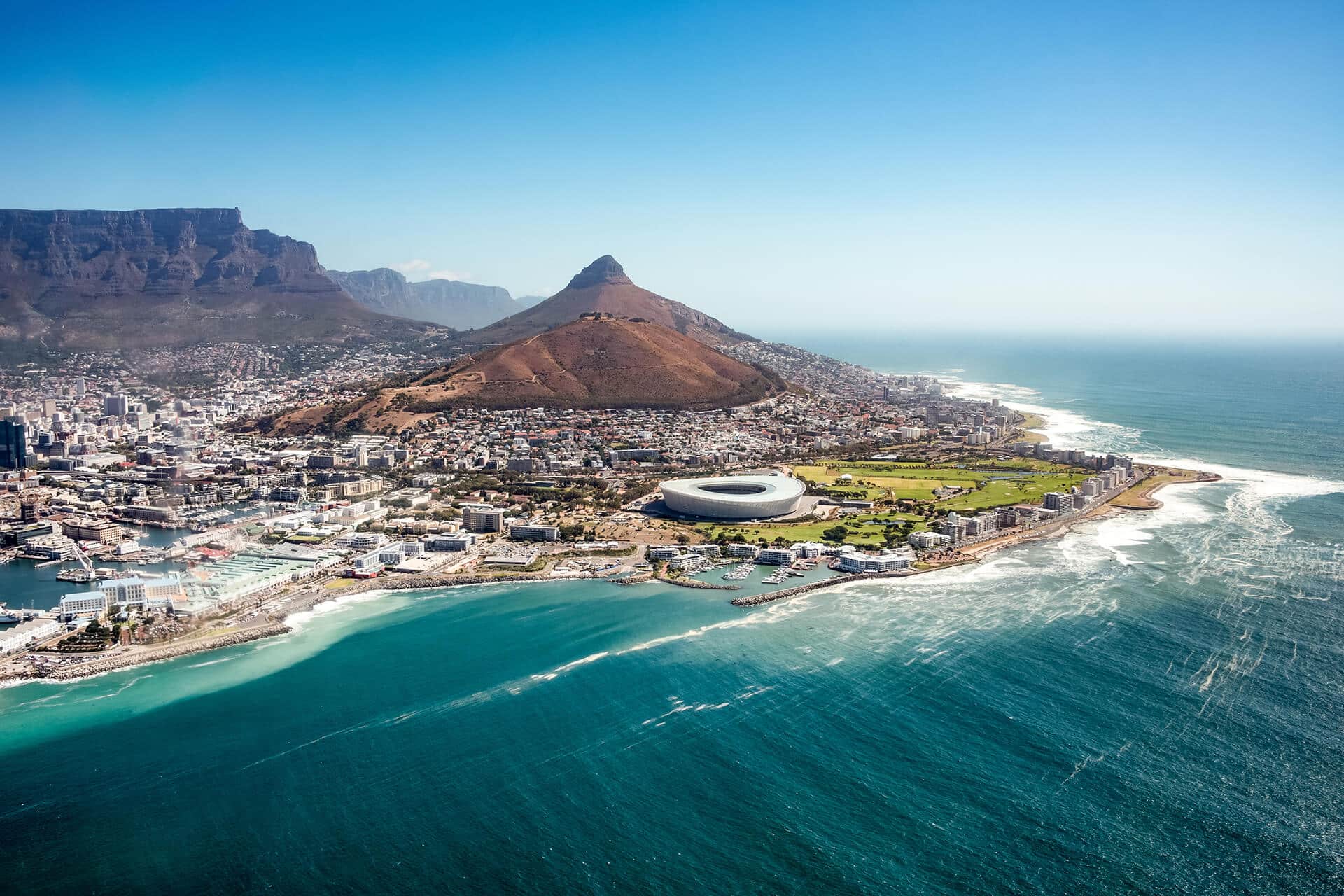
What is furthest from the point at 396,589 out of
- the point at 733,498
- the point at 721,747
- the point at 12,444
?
the point at 12,444

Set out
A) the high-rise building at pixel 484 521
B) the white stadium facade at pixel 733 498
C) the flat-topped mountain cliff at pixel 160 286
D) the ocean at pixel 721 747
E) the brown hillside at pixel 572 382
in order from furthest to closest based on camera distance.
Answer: the flat-topped mountain cliff at pixel 160 286, the brown hillside at pixel 572 382, the white stadium facade at pixel 733 498, the high-rise building at pixel 484 521, the ocean at pixel 721 747

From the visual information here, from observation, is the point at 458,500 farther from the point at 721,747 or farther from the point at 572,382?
the point at 572,382

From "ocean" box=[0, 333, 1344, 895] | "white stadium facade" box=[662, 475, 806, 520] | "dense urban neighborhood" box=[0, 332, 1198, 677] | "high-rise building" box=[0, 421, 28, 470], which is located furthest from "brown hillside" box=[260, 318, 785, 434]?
"ocean" box=[0, 333, 1344, 895]

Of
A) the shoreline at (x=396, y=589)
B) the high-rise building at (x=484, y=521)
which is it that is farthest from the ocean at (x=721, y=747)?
the high-rise building at (x=484, y=521)

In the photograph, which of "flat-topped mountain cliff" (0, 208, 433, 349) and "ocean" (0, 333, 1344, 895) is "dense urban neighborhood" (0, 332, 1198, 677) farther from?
"flat-topped mountain cliff" (0, 208, 433, 349)

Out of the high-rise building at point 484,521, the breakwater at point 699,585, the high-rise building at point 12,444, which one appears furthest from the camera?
the high-rise building at point 12,444

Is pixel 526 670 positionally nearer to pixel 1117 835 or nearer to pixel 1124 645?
pixel 1117 835

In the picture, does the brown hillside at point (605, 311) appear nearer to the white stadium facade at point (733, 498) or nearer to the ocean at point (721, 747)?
the white stadium facade at point (733, 498)
